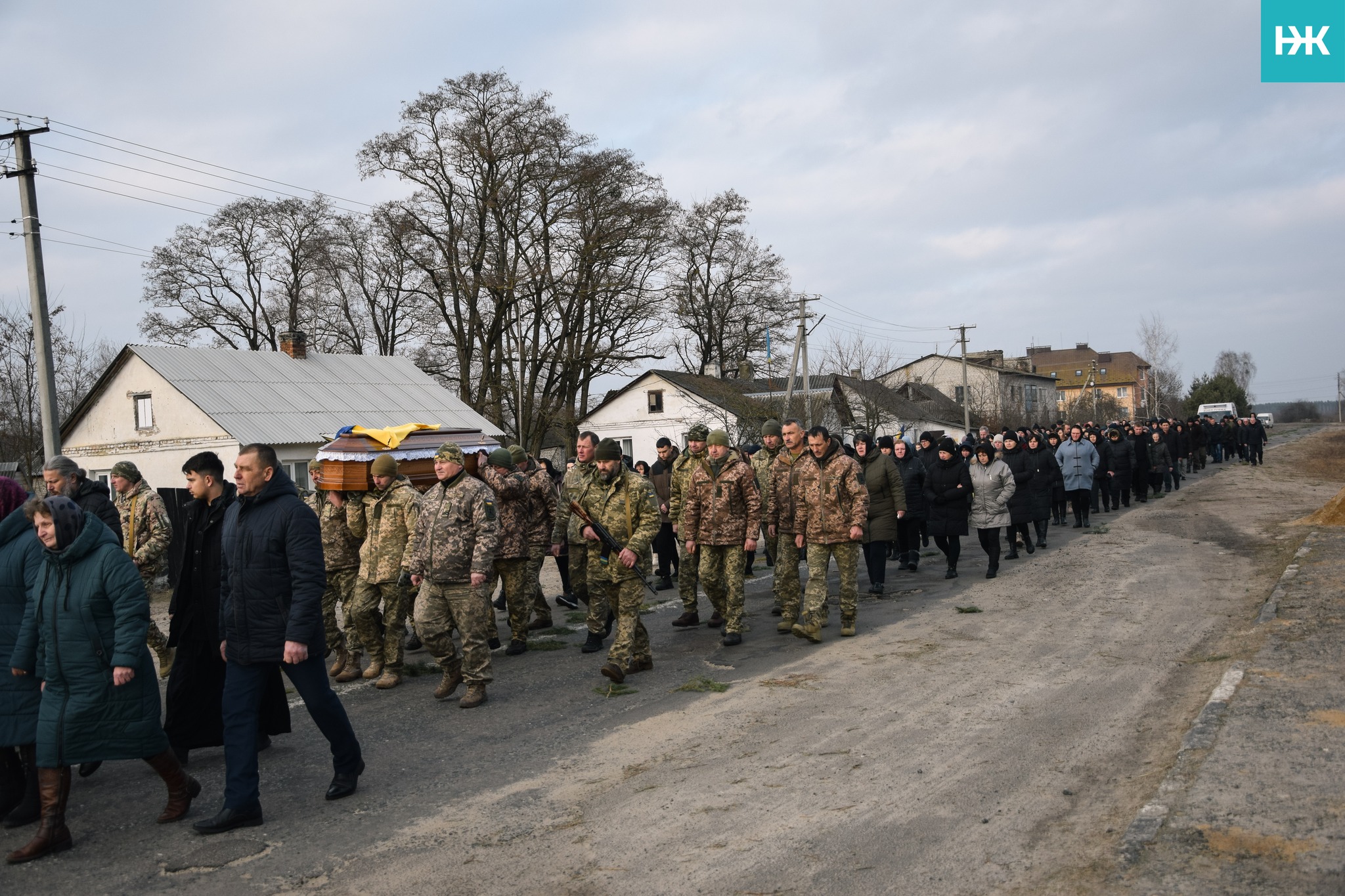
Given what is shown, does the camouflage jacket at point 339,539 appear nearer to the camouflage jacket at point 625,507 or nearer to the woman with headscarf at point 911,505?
the camouflage jacket at point 625,507

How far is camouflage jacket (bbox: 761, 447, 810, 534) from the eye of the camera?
9.95m

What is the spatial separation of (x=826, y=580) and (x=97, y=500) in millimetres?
6098

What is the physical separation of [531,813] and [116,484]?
5097 mm

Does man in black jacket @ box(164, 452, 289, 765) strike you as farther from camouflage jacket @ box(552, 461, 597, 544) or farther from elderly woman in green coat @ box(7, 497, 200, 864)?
camouflage jacket @ box(552, 461, 597, 544)

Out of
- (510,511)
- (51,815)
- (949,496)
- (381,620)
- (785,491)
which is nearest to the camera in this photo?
(51,815)

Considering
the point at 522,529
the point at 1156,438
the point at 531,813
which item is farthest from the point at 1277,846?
the point at 1156,438

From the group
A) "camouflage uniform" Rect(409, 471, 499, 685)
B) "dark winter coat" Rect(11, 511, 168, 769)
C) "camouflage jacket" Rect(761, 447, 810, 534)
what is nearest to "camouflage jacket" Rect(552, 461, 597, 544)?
"camouflage jacket" Rect(761, 447, 810, 534)

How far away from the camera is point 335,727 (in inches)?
219

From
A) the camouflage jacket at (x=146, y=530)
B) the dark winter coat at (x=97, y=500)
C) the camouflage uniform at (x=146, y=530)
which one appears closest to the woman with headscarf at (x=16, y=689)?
the dark winter coat at (x=97, y=500)

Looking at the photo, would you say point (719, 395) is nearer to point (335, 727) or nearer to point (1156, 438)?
point (1156, 438)

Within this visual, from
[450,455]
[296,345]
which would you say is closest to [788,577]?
[450,455]

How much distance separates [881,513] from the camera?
1191 cm

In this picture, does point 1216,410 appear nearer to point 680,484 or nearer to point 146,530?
point 680,484

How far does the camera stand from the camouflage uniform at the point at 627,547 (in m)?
8.05
